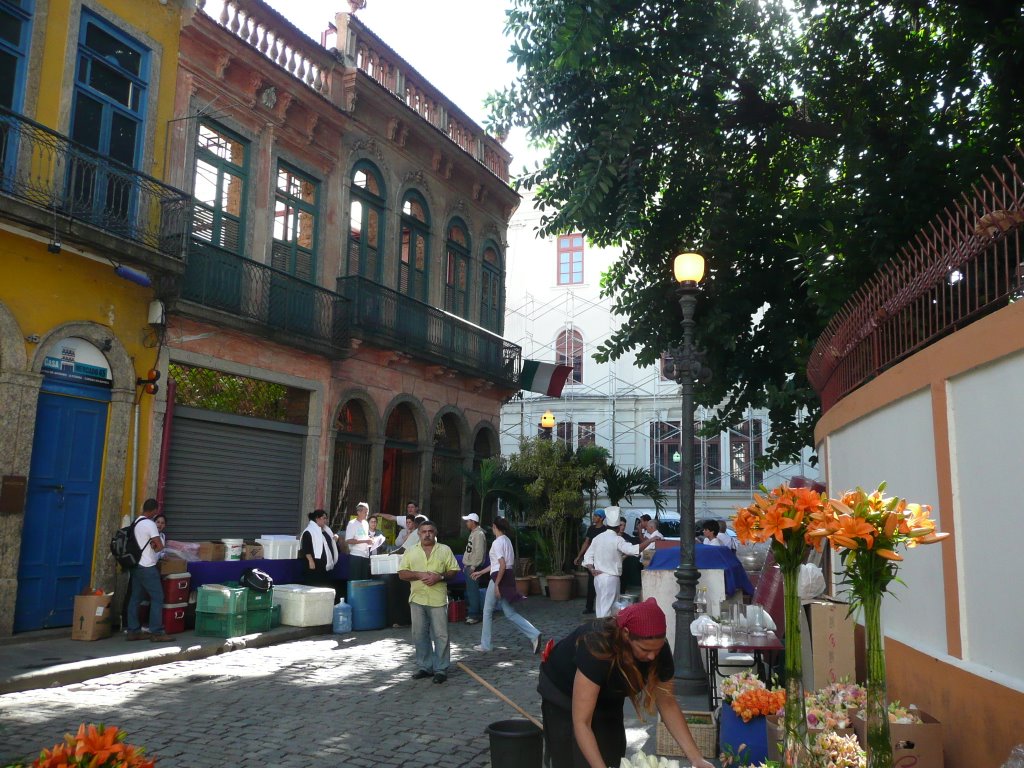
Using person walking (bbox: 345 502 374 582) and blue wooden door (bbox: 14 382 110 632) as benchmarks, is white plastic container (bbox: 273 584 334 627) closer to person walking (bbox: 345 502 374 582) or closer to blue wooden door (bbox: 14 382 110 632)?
person walking (bbox: 345 502 374 582)

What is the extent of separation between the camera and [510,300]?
4172cm

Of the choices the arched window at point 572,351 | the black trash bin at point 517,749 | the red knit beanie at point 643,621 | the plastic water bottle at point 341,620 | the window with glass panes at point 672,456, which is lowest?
the plastic water bottle at point 341,620

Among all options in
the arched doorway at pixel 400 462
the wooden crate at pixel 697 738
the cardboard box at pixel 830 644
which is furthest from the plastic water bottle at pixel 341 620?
the cardboard box at pixel 830 644

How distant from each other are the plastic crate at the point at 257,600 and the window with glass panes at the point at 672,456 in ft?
89.2

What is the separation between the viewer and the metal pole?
919cm

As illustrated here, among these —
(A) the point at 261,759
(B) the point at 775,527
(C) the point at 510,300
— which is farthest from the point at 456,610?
(C) the point at 510,300

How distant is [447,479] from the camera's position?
22.2m

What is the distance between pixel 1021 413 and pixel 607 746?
2.62 meters

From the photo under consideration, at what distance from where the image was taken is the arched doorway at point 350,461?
18078mm

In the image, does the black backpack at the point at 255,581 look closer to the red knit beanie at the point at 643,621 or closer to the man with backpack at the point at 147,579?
the man with backpack at the point at 147,579

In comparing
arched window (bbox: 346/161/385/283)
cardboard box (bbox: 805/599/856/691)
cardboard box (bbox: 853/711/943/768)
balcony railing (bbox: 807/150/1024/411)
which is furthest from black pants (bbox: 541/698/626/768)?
arched window (bbox: 346/161/385/283)

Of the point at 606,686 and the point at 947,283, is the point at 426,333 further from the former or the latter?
the point at 606,686

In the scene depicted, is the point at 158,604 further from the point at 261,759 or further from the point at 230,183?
the point at 230,183

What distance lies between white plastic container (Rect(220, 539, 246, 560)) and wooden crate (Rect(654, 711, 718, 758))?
9300 millimetres
